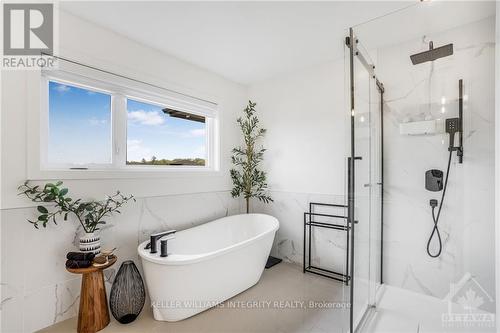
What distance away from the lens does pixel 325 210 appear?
9.37 ft

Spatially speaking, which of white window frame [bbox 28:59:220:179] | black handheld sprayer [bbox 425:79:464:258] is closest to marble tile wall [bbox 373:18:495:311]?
black handheld sprayer [bbox 425:79:464:258]

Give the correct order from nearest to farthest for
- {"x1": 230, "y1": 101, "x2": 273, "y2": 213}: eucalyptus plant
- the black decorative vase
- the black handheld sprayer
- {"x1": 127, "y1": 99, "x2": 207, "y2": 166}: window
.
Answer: the black decorative vase → the black handheld sprayer → {"x1": 127, "y1": 99, "x2": 207, "y2": 166}: window → {"x1": 230, "y1": 101, "x2": 273, "y2": 213}: eucalyptus plant

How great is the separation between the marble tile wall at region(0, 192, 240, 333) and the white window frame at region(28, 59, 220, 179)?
332 millimetres

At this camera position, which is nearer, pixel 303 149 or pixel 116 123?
pixel 116 123

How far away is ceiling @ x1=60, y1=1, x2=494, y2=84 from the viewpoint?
6.06ft

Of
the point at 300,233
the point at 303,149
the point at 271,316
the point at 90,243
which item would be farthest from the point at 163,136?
the point at 271,316

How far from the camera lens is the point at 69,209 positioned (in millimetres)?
1814

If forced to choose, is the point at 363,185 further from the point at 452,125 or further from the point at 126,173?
the point at 126,173

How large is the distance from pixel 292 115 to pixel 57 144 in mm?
2472

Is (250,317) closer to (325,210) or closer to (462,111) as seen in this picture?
(325,210)

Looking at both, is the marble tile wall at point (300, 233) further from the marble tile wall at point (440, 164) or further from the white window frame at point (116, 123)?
the white window frame at point (116, 123)

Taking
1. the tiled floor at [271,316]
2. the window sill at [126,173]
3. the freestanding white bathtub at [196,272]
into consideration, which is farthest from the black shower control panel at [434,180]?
the window sill at [126,173]

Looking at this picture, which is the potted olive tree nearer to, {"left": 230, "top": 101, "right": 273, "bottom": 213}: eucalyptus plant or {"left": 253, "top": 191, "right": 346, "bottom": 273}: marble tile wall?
{"left": 230, "top": 101, "right": 273, "bottom": 213}: eucalyptus plant

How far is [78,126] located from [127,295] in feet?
4.92
